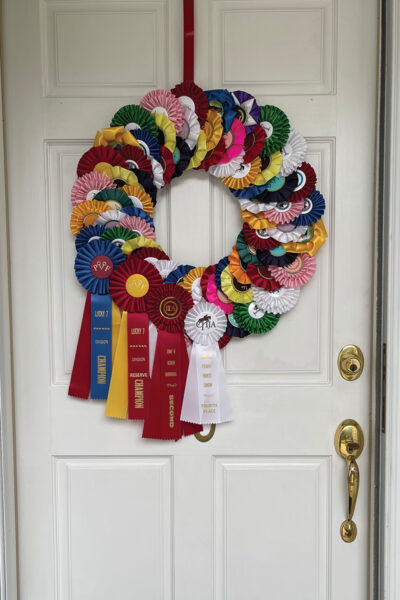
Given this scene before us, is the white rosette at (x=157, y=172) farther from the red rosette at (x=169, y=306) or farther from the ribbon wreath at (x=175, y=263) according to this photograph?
the red rosette at (x=169, y=306)

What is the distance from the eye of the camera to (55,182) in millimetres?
1069

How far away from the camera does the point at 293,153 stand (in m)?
1.01

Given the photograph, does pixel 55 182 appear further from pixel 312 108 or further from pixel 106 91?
pixel 312 108

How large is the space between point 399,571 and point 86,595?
71 cm

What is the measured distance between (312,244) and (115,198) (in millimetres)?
433

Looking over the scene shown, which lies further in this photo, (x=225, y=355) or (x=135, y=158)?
(x=225, y=355)

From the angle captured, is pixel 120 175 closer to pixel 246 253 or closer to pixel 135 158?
pixel 135 158

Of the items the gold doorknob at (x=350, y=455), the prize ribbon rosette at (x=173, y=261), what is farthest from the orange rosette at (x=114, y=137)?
the gold doorknob at (x=350, y=455)

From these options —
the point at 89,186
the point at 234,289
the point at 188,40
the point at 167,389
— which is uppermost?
the point at 188,40

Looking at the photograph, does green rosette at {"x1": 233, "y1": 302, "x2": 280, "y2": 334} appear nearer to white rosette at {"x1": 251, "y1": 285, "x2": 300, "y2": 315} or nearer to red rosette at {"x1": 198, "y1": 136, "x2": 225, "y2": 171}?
white rosette at {"x1": 251, "y1": 285, "x2": 300, "y2": 315}

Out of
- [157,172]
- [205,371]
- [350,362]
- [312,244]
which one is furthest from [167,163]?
[350,362]

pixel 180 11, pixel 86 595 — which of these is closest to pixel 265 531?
pixel 86 595

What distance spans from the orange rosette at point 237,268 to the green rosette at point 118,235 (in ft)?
0.70

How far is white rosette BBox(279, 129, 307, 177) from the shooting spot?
1007 millimetres
